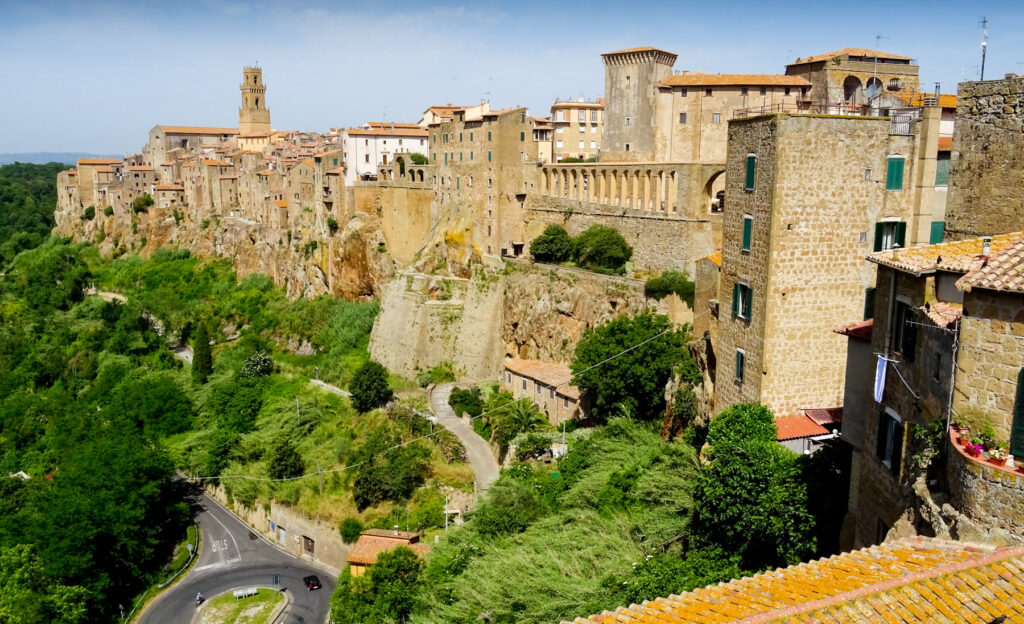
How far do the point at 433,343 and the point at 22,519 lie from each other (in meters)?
20.8

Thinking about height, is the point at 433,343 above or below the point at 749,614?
below

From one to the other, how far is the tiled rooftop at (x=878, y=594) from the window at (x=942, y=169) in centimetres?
1307

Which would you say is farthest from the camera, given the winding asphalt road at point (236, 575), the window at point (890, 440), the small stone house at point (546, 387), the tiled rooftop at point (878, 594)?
the small stone house at point (546, 387)

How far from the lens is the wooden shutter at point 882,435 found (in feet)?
40.4

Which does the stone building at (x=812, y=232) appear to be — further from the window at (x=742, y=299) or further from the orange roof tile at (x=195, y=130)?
the orange roof tile at (x=195, y=130)

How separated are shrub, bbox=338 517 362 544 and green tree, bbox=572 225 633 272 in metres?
15.5

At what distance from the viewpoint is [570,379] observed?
34625 millimetres

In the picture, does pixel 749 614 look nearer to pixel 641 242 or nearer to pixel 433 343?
pixel 641 242

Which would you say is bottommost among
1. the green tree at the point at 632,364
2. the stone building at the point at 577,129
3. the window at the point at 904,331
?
the green tree at the point at 632,364

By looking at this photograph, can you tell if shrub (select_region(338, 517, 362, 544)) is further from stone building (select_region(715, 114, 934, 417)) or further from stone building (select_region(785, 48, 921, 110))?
stone building (select_region(785, 48, 921, 110))

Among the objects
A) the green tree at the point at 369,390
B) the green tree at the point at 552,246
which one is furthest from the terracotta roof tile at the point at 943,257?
the green tree at the point at 369,390

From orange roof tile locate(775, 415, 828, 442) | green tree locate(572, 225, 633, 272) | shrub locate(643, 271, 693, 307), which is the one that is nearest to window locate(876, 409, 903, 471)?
orange roof tile locate(775, 415, 828, 442)

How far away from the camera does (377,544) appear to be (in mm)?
31312

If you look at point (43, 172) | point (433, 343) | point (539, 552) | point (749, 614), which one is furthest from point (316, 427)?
point (43, 172)
